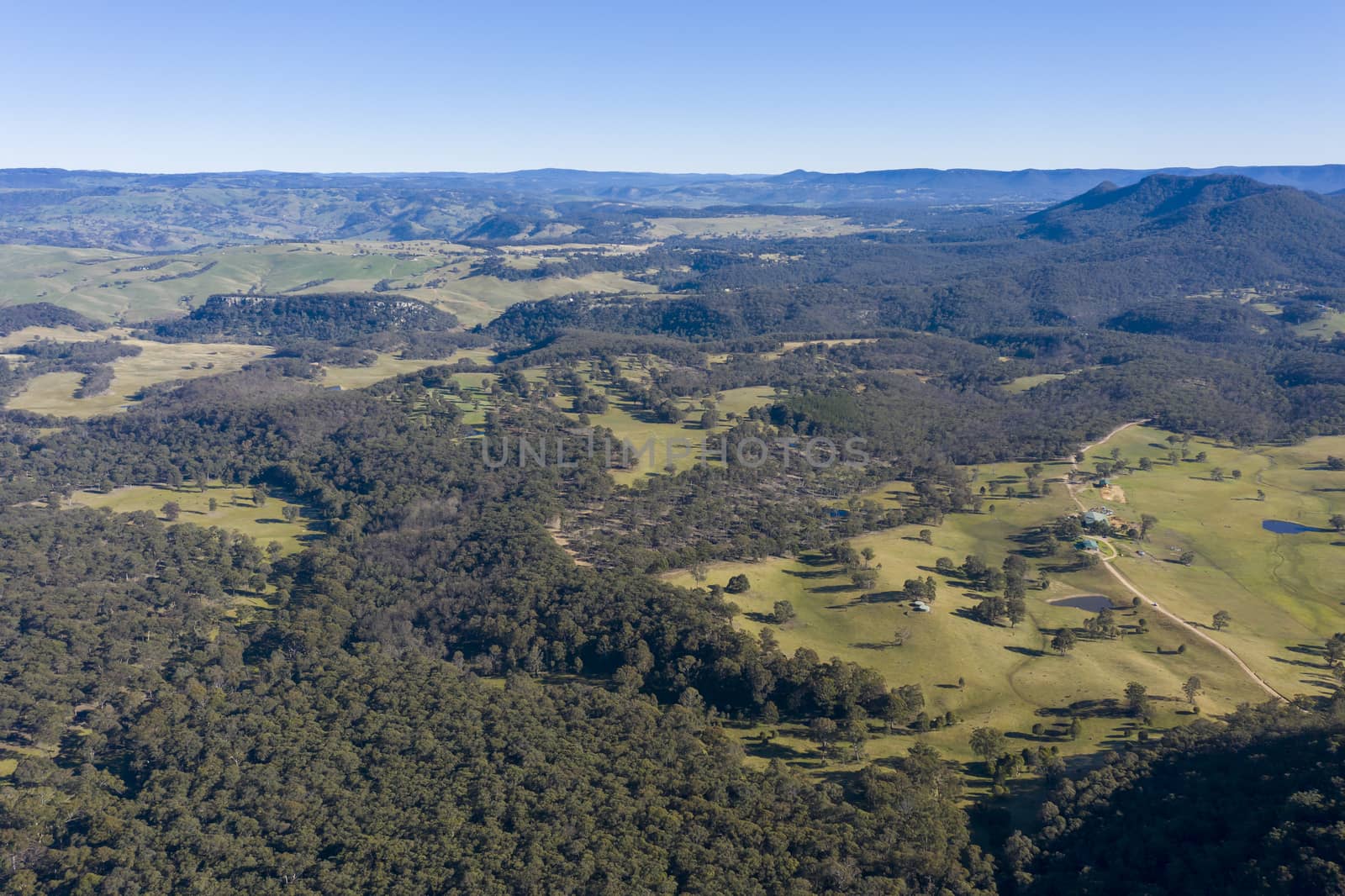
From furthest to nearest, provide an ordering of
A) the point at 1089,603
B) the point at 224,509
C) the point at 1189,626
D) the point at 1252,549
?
the point at 224,509, the point at 1252,549, the point at 1089,603, the point at 1189,626

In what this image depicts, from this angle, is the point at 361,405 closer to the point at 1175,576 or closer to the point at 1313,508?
the point at 1175,576

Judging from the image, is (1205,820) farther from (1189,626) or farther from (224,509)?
(224,509)

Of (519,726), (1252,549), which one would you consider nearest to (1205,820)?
(519,726)

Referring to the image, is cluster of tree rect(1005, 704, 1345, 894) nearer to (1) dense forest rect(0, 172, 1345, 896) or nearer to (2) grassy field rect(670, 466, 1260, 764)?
(1) dense forest rect(0, 172, 1345, 896)

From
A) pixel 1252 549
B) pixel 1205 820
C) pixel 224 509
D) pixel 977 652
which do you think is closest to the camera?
pixel 1205 820

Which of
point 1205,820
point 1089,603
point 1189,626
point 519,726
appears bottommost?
point 519,726
